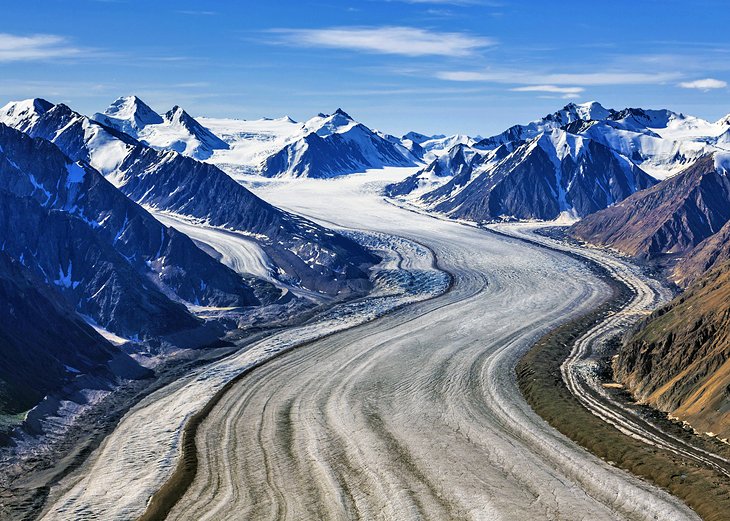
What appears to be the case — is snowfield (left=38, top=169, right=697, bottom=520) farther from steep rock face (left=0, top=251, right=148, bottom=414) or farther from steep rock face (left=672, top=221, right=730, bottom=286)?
steep rock face (left=672, top=221, right=730, bottom=286)

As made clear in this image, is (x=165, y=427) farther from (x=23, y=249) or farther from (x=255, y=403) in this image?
(x=23, y=249)

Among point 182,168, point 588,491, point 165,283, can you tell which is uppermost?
point 182,168

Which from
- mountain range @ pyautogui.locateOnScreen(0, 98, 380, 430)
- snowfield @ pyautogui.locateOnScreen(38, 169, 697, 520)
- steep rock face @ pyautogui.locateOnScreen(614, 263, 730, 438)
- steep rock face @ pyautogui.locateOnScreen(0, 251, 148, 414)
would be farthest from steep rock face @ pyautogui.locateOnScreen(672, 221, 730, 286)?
steep rock face @ pyautogui.locateOnScreen(0, 251, 148, 414)

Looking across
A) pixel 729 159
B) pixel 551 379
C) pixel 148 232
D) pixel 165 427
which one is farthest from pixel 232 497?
pixel 729 159

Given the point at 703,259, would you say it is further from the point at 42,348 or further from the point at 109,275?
the point at 42,348

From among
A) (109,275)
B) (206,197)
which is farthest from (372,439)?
(206,197)

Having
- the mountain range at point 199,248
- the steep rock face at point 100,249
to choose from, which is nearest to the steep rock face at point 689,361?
the mountain range at point 199,248
